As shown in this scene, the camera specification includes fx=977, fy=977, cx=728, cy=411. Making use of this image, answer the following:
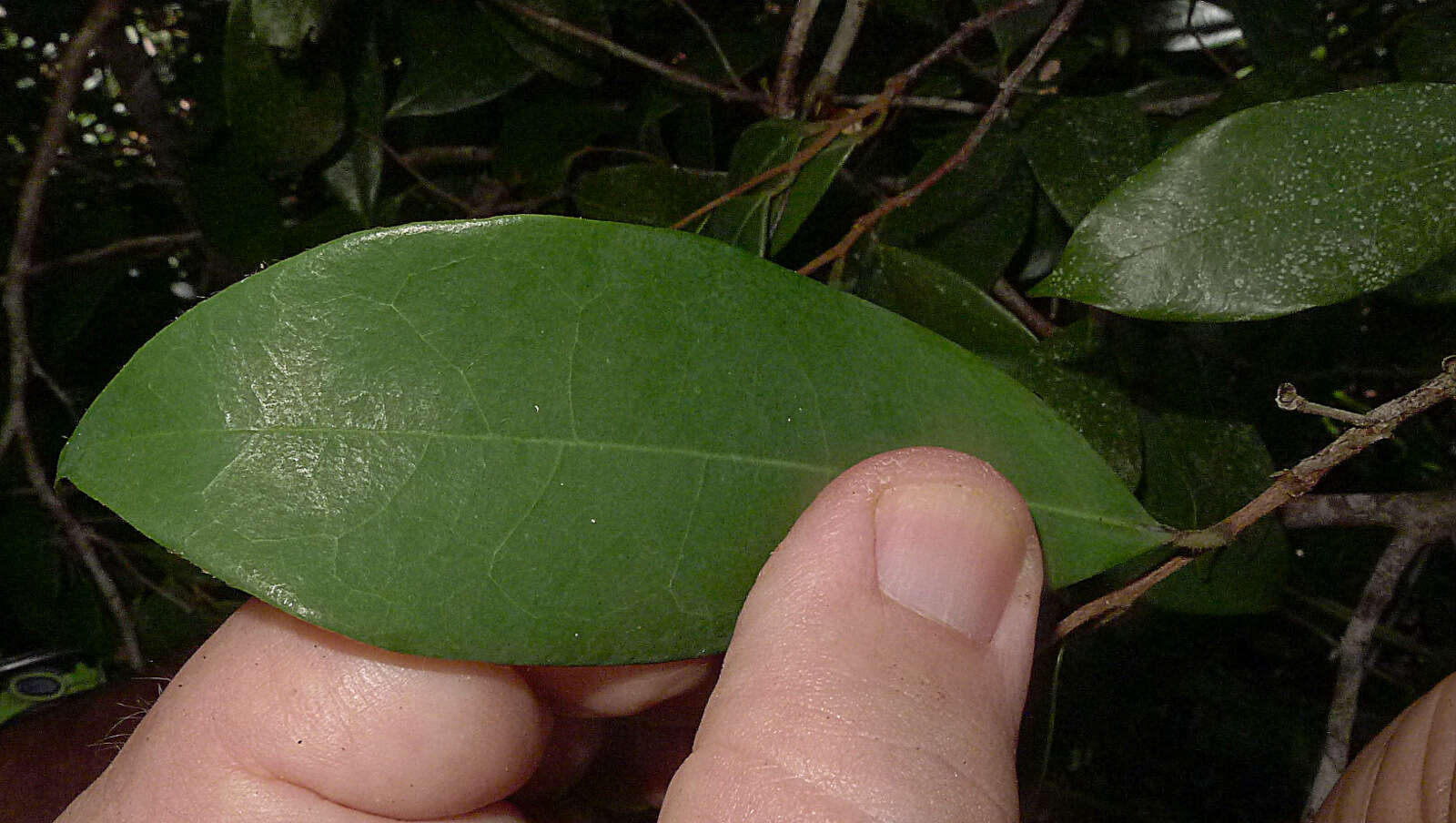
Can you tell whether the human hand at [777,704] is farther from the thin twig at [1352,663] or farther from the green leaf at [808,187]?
the thin twig at [1352,663]

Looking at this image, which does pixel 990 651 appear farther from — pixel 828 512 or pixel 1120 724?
pixel 1120 724

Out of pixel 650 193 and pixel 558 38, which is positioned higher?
pixel 558 38

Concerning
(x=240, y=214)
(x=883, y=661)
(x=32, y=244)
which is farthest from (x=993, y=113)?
(x=32, y=244)

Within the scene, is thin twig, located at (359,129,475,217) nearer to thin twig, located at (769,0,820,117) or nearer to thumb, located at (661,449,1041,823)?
thin twig, located at (769,0,820,117)

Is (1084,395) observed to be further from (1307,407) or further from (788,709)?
(788,709)

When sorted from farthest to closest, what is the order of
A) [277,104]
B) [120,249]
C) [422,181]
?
[120,249]
[422,181]
[277,104]

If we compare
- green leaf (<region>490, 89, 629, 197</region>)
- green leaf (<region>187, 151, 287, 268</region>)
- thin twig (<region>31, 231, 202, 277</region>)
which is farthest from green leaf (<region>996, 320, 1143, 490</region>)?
thin twig (<region>31, 231, 202, 277</region>)
